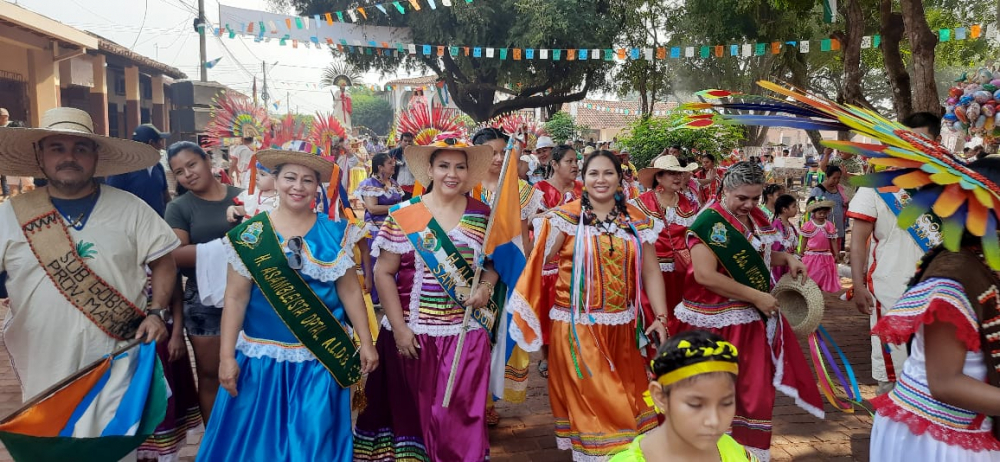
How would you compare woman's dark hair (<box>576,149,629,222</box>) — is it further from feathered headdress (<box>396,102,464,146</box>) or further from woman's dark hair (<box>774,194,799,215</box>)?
woman's dark hair (<box>774,194,799,215</box>)

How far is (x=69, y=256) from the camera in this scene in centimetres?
316

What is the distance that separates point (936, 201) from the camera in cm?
205

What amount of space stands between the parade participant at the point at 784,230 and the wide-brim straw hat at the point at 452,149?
1906 millimetres

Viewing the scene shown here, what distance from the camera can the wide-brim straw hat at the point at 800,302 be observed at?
3893 mm

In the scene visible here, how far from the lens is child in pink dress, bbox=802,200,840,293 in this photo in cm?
877

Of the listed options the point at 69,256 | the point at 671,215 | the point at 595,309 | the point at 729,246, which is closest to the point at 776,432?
the point at 729,246

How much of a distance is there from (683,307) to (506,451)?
1456 millimetres

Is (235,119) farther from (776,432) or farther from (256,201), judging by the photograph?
(776,432)

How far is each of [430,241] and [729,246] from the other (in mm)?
1705

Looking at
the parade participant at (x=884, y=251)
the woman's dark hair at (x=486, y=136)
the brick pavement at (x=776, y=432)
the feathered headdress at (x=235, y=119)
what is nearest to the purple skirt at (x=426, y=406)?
the brick pavement at (x=776, y=432)

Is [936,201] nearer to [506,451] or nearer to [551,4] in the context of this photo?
[506,451]

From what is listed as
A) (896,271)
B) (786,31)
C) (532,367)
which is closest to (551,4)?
(786,31)

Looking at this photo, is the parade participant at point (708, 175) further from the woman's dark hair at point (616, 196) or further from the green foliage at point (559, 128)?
the green foliage at point (559, 128)

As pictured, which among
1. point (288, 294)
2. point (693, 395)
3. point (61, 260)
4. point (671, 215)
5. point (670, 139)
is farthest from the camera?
point (670, 139)
